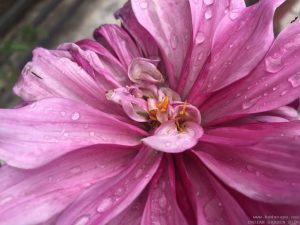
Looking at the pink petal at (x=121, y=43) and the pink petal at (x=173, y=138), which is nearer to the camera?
the pink petal at (x=173, y=138)

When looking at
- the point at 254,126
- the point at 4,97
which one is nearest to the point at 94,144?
the point at 254,126

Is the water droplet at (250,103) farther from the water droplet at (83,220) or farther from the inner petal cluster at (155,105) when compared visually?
the water droplet at (83,220)

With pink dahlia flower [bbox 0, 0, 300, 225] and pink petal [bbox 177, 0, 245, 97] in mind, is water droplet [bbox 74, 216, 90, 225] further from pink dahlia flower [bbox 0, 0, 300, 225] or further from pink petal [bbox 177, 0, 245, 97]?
pink petal [bbox 177, 0, 245, 97]

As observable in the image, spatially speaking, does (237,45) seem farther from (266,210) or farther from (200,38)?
(266,210)

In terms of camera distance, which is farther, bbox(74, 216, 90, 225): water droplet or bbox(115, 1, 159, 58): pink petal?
bbox(115, 1, 159, 58): pink petal

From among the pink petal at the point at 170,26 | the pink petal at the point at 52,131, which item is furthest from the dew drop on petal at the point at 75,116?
the pink petal at the point at 170,26

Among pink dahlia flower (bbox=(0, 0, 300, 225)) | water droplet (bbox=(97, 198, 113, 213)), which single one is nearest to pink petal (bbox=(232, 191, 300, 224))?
pink dahlia flower (bbox=(0, 0, 300, 225))

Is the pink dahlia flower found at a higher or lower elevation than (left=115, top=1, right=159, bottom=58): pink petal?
lower
